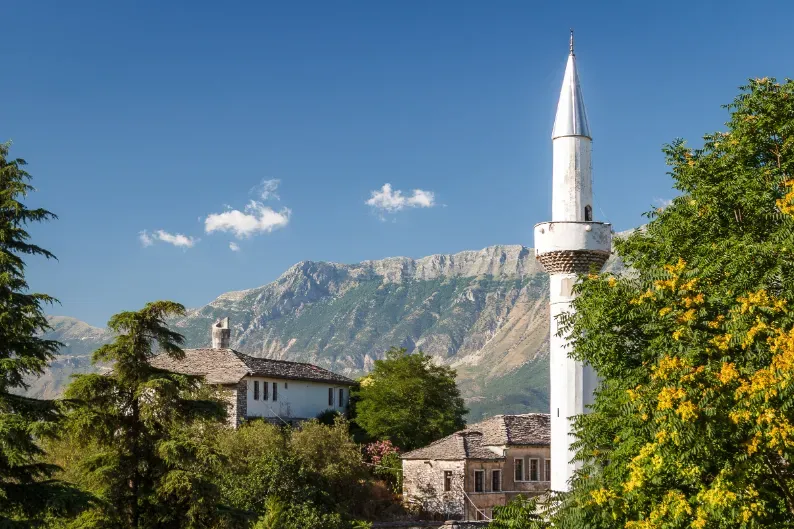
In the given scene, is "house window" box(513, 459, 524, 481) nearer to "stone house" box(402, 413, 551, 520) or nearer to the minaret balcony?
"stone house" box(402, 413, 551, 520)

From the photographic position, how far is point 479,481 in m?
48.5

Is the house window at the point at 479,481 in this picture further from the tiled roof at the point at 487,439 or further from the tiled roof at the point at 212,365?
the tiled roof at the point at 212,365

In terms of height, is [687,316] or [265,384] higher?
[687,316]

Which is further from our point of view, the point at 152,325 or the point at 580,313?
the point at 152,325

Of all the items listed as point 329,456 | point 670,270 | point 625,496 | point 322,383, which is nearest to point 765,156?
point 670,270

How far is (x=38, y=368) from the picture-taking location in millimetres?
19531

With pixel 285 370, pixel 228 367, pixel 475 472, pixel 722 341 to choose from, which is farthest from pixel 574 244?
pixel 285 370

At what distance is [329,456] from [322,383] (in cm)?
1232

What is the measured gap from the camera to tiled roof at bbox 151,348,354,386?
167 ft

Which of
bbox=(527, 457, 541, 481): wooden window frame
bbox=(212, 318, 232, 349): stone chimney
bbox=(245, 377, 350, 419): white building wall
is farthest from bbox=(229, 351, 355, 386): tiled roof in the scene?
bbox=(527, 457, 541, 481): wooden window frame

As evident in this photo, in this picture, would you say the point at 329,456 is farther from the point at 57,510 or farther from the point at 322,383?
the point at 57,510

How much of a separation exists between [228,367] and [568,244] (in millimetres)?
25134

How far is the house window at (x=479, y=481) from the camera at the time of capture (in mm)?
48375

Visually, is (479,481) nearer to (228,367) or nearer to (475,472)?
(475,472)
